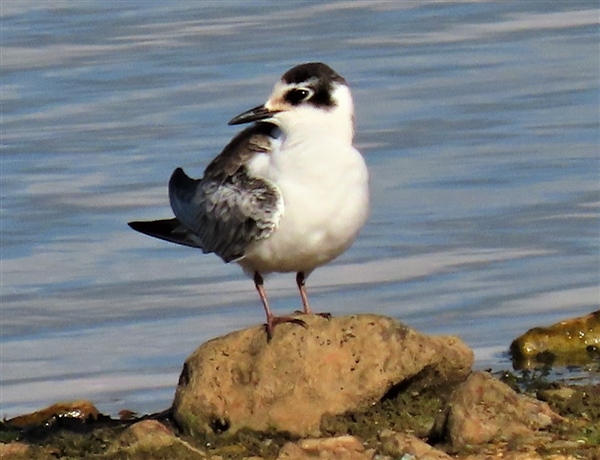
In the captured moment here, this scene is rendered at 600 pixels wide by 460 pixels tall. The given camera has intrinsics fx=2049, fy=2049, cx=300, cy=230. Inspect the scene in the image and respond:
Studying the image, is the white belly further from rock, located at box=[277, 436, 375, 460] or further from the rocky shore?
rock, located at box=[277, 436, 375, 460]

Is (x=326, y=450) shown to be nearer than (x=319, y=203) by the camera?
Yes

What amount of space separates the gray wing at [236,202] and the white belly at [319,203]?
70mm

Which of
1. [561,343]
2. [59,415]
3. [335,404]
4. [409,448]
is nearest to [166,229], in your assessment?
[59,415]

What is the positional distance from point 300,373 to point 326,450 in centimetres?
77

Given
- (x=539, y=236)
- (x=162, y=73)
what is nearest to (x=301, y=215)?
(x=539, y=236)

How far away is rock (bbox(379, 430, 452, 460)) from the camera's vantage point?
7707 mm

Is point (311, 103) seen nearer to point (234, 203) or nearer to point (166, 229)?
point (234, 203)

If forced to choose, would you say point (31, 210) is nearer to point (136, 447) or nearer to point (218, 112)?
point (218, 112)

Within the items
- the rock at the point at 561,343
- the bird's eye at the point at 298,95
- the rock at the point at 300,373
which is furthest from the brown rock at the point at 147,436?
the rock at the point at 561,343

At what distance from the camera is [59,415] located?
980cm

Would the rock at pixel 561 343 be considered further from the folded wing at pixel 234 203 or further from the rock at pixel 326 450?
the rock at pixel 326 450

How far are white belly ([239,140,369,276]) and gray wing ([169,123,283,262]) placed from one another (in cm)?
7

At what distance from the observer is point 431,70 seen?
17.3m

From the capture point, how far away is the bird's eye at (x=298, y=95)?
30.6ft
